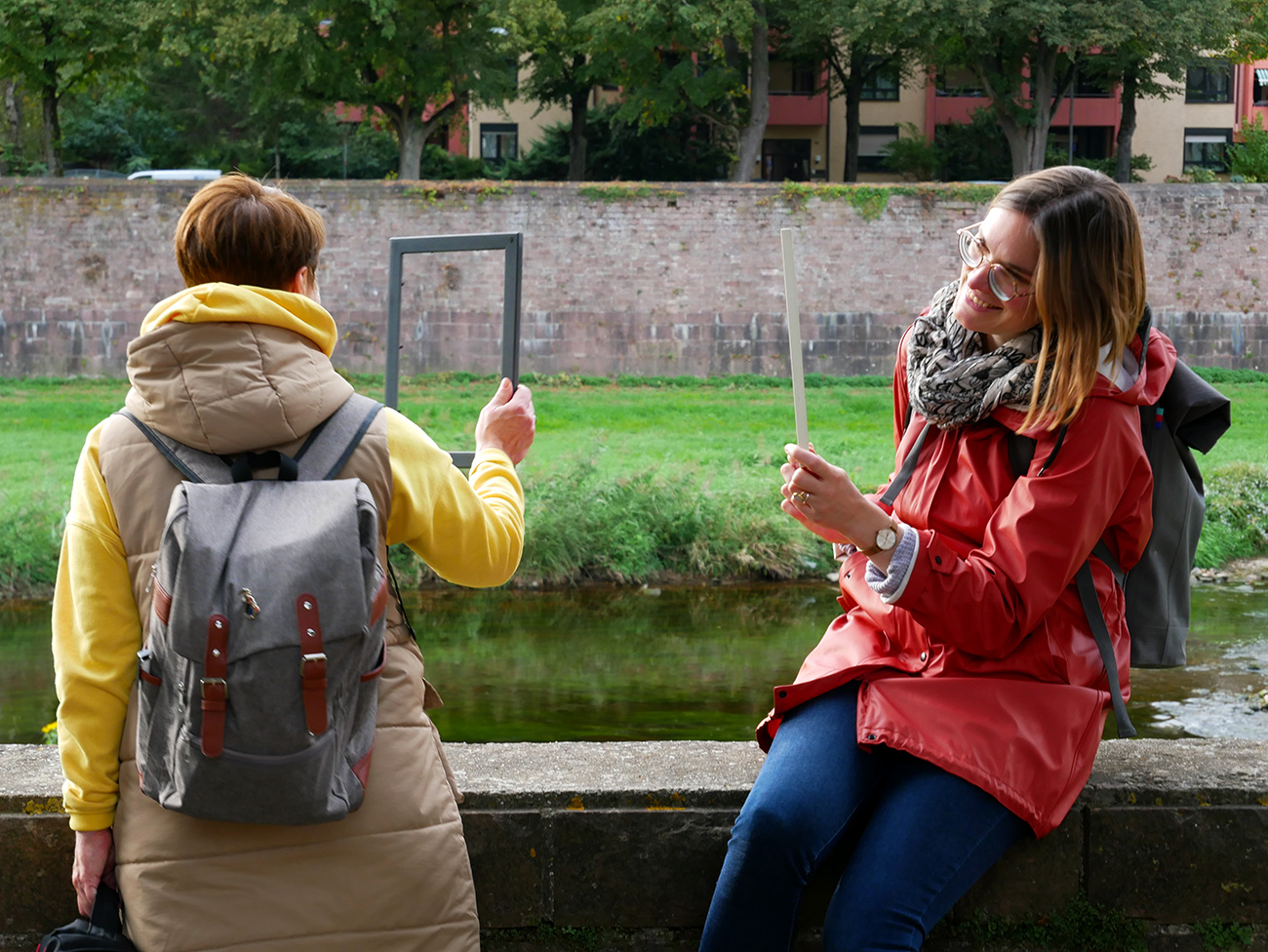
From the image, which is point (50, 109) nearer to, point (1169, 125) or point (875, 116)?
point (875, 116)

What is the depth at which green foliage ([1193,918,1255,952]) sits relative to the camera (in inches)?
84.6

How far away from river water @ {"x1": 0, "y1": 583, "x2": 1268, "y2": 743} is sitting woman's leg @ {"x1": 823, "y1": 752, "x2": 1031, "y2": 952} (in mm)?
4364

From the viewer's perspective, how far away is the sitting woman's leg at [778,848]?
183cm

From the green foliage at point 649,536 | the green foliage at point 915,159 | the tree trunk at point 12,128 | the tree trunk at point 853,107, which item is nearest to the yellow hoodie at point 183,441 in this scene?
the green foliage at point 649,536

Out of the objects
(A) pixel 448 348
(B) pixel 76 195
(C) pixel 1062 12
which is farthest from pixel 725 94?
(B) pixel 76 195

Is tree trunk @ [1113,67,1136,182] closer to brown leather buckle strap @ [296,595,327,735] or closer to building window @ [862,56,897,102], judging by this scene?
building window @ [862,56,897,102]

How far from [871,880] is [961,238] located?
99 centimetres

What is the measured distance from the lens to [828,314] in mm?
21297

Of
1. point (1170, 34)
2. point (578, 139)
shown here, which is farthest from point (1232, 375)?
point (578, 139)

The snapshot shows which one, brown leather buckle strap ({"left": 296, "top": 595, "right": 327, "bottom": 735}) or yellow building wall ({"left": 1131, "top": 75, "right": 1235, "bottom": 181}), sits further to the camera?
yellow building wall ({"left": 1131, "top": 75, "right": 1235, "bottom": 181})

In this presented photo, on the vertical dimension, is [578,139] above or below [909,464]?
above

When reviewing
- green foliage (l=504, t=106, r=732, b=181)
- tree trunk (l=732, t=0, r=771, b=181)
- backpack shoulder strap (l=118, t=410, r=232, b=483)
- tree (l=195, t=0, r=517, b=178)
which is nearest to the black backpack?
backpack shoulder strap (l=118, t=410, r=232, b=483)

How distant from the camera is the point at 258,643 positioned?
141 cm

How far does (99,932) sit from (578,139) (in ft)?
96.2
